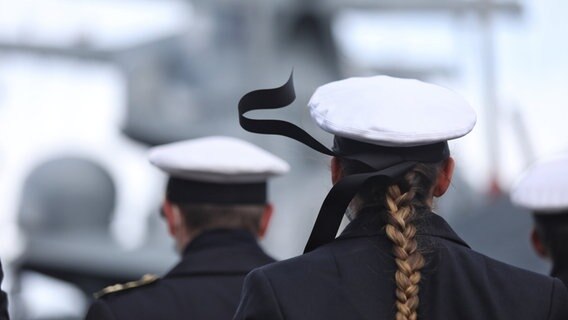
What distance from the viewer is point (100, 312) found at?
2961 millimetres

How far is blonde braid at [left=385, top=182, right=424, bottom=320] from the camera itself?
2062 mm

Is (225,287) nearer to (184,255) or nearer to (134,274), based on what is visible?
(184,255)

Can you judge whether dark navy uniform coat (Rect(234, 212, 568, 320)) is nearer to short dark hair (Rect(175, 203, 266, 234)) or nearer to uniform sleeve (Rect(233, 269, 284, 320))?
uniform sleeve (Rect(233, 269, 284, 320))

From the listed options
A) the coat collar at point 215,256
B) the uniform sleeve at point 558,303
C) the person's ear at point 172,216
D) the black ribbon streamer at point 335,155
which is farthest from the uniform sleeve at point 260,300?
the person's ear at point 172,216

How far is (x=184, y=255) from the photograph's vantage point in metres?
3.19

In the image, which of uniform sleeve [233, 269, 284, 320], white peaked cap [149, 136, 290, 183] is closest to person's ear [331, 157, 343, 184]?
uniform sleeve [233, 269, 284, 320]

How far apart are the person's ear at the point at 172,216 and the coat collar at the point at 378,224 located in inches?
44.7

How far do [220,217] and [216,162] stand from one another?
20 cm

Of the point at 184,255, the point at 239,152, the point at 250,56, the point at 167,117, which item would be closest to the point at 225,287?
the point at 184,255

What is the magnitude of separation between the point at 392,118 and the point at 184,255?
119 centimetres

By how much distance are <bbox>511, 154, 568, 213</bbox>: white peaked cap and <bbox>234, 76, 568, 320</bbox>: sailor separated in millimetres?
1066

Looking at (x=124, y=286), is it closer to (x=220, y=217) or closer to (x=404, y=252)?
(x=220, y=217)

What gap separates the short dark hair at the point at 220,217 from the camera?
322cm

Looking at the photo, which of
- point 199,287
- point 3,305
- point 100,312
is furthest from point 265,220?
point 3,305
